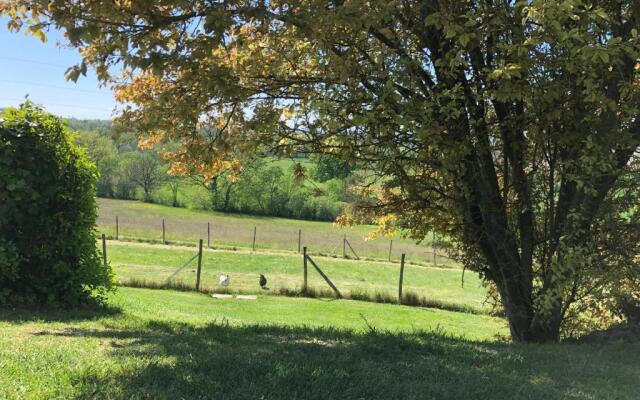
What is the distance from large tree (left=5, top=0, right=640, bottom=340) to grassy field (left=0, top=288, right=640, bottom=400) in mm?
1251

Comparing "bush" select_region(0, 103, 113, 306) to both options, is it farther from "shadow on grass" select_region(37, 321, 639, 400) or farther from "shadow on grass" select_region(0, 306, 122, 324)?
"shadow on grass" select_region(37, 321, 639, 400)

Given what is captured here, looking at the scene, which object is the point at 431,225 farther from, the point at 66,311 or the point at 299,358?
the point at 66,311

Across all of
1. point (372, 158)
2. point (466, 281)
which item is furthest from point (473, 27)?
point (466, 281)

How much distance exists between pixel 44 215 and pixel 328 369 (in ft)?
16.8

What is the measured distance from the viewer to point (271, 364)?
4.48 meters

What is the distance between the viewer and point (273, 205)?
7738 cm

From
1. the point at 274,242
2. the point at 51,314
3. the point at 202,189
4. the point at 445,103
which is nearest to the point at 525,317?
the point at 445,103

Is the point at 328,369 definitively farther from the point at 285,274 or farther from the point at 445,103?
the point at 285,274

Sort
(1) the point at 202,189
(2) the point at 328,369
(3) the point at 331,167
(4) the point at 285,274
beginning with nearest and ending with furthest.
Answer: (2) the point at 328,369 → (3) the point at 331,167 → (4) the point at 285,274 → (1) the point at 202,189

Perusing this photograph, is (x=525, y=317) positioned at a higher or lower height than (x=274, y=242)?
higher

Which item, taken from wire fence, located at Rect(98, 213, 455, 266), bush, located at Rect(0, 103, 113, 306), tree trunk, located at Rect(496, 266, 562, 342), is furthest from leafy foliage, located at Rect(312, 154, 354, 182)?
wire fence, located at Rect(98, 213, 455, 266)

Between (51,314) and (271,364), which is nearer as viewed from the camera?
(271,364)

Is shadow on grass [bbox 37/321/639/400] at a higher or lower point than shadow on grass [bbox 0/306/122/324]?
higher

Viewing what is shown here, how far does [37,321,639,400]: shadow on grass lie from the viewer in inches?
152
